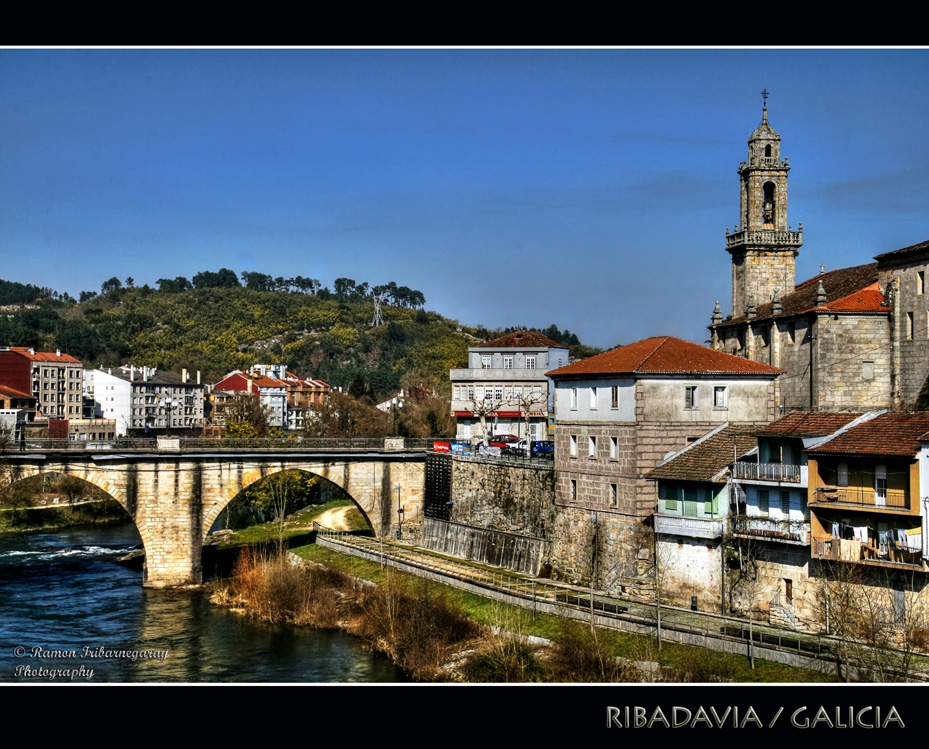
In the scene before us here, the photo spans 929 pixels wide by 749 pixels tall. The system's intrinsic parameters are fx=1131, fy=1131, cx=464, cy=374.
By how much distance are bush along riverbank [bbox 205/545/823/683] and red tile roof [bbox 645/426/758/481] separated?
601cm

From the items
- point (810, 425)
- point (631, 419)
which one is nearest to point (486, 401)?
point (631, 419)

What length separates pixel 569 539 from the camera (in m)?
42.1

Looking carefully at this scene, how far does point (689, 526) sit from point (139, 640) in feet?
65.1

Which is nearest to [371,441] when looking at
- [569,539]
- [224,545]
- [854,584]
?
→ [224,545]

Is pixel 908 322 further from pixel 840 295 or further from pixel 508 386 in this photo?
pixel 508 386

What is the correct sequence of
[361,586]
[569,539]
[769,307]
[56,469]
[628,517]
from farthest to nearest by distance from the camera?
[769,307] → [56,469] → [361,586] → [569,539] → [628,517]

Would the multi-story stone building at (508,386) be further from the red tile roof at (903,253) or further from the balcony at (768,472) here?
the balcony at (768,472)

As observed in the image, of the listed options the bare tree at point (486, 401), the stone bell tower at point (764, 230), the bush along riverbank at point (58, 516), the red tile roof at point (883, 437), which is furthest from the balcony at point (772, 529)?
the bush along riverbank at point (58, 516)

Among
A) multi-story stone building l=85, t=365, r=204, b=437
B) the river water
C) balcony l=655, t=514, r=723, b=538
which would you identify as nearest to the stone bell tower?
balcony l=655, t=514, r=723, b=538

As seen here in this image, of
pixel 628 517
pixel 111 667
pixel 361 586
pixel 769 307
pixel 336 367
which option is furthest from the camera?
pixel 336 367

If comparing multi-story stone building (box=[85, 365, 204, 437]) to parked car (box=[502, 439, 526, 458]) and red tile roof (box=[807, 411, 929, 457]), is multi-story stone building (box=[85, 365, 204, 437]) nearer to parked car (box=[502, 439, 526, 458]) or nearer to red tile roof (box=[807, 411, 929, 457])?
parked car (box=[502, 439, 526, 458])

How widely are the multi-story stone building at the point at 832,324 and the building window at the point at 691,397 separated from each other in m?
5.36

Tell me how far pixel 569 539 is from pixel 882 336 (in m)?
16.5
